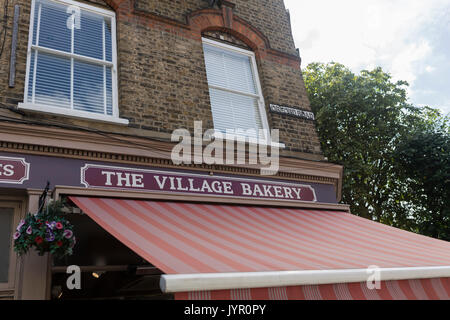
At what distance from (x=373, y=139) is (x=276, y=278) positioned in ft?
51.9

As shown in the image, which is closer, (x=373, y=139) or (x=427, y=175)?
(x=427, y=175)

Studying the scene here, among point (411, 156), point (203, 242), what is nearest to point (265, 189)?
point (203, 242)

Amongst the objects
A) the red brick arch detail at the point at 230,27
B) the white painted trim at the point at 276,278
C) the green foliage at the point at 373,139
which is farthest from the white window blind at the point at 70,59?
the green foliage at the point at 373,139

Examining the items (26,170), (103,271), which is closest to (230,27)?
(26,170)

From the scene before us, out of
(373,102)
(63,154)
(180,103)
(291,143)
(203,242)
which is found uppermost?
(373,102)

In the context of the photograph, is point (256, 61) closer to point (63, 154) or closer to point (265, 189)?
point (265, 189)

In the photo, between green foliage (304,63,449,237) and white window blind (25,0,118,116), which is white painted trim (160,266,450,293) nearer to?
white window blind (25,0,118,116)

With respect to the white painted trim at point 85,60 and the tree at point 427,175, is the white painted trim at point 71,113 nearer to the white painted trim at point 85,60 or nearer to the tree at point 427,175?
the white painted trim at point 85,60

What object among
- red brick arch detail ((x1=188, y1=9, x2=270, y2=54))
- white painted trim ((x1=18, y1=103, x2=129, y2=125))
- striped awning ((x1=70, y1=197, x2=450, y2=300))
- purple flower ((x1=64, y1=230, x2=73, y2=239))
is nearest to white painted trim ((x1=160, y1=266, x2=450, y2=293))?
striped awning ((x1=70, y1=197, x2=450, y2=300))

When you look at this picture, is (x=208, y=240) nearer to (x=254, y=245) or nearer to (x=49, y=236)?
(x=254, y=245)

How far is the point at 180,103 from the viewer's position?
6.54m

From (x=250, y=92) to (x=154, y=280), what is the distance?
4292mm

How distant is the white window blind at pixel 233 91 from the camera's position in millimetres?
7285

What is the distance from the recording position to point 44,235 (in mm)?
3879
